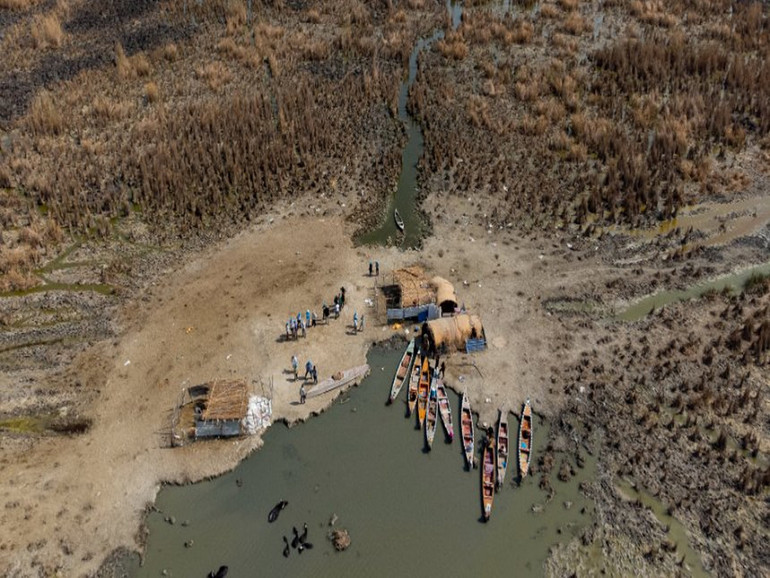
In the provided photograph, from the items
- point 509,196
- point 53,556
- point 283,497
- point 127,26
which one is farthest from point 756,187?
point 127,26

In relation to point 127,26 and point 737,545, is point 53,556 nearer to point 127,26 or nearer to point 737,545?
point 737,545

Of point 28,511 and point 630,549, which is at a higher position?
point 28,511

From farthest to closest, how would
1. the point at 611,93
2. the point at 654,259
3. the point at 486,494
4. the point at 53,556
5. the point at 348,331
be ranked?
the point at 611,93 → the point at 654,259 → the point at 348,331 → the point at 486,494 → the point at 53,556

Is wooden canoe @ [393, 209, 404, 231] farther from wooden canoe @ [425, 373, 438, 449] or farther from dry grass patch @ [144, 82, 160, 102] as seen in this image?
dry grass patch @ [144, 82, 160, 102]

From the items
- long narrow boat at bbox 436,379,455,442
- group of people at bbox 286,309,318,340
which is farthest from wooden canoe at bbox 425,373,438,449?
group of people at bbox 286,309,318,340

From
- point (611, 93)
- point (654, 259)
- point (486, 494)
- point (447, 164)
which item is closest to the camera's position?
point (486, 494)

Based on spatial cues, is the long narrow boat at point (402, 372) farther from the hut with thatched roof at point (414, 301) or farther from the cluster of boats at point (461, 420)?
the hut with thatched roof at point (414, 301)

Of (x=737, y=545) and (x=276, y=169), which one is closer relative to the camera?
(x=737, y=545)

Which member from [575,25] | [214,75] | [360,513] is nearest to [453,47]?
[575,25]
